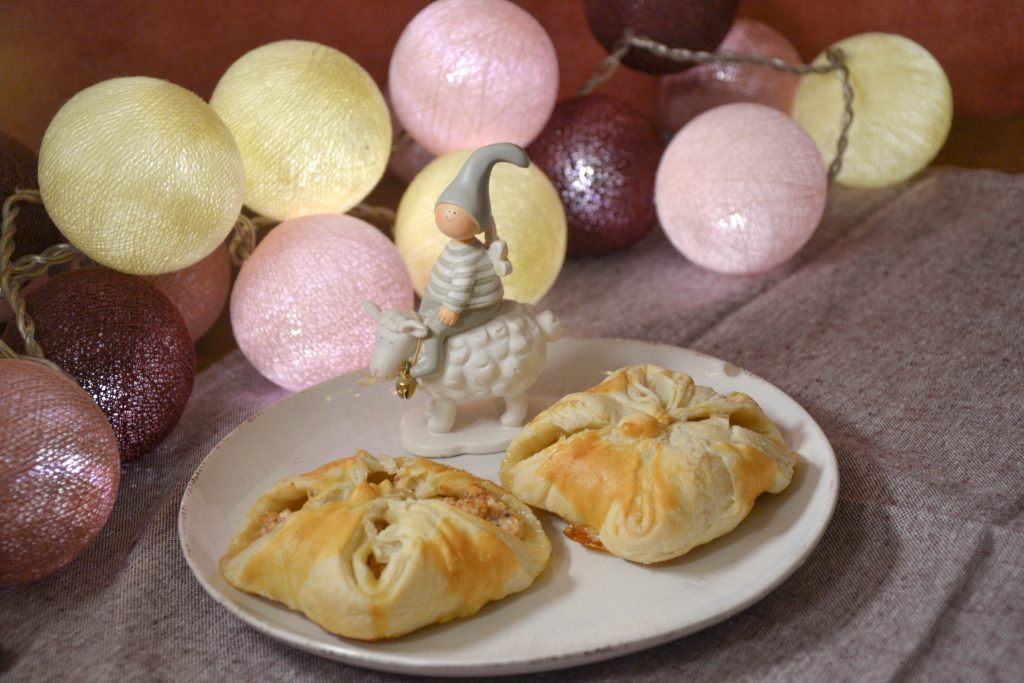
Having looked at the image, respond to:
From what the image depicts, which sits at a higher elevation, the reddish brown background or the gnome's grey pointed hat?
the gnome's grey pointed hat

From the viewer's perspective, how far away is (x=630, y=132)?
147 cm

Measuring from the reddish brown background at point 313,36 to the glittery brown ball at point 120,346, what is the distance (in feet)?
1.15

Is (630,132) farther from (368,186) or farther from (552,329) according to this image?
(552,329)

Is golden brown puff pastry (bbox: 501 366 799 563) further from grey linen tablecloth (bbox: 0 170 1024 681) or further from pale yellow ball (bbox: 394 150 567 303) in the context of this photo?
pale yellow ball (bbox: 394 150 567 303)

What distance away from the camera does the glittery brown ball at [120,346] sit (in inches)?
41.0

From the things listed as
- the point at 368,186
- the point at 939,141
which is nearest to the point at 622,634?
the point at 368,186

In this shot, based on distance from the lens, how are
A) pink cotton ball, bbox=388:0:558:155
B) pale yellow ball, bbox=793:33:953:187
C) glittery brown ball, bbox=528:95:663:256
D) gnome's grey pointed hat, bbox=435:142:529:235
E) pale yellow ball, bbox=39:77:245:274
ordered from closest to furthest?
gnome's grey pointed hat, bbox=435:142:529:235 → pale yellow ball, bbox=39:77:245:274 → pink cotton ball, bbox=388:0:558:155 → glittery brown ball, bbox=528:95:663:256 → pale yellow ball, bbox=793:33:953:187

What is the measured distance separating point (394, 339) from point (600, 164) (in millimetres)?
583

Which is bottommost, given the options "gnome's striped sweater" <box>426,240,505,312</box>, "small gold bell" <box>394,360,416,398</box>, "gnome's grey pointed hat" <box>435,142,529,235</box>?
"small gold bell" <box>394,360,416,398</box>

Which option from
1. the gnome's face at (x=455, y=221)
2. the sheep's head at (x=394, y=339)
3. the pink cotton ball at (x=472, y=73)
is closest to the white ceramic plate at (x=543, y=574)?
the sheep's head at (x=394, y=339)

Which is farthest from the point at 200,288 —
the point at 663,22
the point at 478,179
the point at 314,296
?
the point at 663,22

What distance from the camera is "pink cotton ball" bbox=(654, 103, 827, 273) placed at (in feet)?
4.38

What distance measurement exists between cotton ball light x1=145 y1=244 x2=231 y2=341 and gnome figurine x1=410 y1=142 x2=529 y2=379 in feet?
1.26

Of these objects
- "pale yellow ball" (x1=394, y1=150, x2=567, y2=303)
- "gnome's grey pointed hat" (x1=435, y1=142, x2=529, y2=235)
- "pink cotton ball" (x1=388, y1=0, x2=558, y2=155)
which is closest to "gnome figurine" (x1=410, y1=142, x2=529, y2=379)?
"gnome's grey pointed hat" (x1=435, y1=142, x2=529, y2=235)
